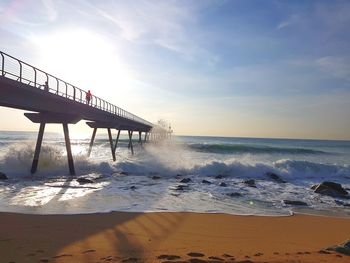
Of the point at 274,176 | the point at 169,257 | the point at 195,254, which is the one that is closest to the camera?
the point at 169,257

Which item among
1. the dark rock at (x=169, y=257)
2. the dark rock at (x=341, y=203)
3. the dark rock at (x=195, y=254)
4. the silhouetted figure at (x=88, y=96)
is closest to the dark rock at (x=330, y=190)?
the dark rock at (x=341, y=203)

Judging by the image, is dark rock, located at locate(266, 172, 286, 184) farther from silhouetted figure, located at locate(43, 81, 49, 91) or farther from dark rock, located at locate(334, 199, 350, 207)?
silhouetted figure, located at locate(43, 81, 49, 91)

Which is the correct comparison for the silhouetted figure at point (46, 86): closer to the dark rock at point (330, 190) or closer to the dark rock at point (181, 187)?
the dark rock at point (181, 187)

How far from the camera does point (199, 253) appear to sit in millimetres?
7285

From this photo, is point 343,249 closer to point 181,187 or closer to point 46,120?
point 181,187

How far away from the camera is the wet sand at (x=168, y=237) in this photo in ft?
23.1

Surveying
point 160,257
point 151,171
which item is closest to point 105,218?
point 160,257

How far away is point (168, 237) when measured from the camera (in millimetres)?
8914

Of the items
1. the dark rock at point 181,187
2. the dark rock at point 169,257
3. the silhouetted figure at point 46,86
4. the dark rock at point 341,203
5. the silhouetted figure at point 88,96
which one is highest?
the silhouetted figure at point 88,96

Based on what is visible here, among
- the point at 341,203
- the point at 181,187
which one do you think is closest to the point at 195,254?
the point at 341,203

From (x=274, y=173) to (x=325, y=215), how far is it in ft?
50.9

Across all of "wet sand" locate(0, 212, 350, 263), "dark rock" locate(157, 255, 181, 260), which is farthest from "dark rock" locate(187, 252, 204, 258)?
"dark rock" locate(157, 255, 181, 260)

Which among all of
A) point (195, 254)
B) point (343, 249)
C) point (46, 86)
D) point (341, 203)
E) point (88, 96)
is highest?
point (88, 96)

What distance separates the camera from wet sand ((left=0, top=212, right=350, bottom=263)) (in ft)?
23.1
